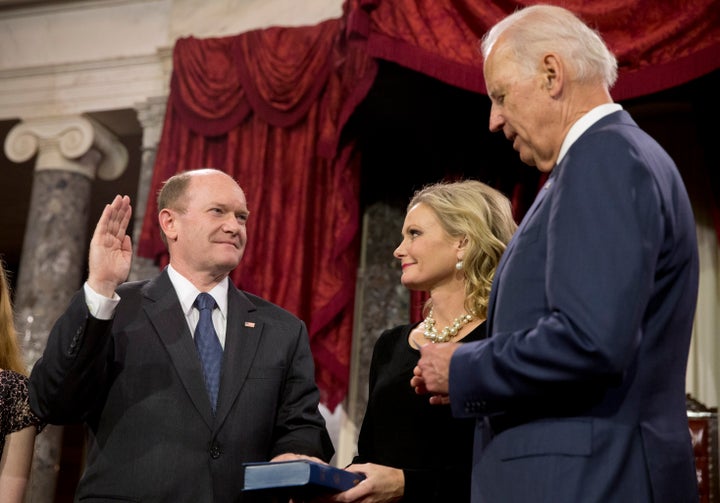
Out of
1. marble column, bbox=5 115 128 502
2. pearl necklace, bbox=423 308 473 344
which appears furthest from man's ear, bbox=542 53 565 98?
marble column, bbox=5 115 128 502

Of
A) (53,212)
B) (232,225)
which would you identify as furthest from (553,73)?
(53,212)

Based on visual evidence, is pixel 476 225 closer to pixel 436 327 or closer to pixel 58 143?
pixel 436 327

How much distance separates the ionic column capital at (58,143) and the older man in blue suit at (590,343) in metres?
5.16

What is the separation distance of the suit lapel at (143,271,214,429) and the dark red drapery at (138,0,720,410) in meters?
1.92

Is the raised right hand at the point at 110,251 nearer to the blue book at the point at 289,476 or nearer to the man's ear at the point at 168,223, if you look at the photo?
the man's ear at the point at 168,223

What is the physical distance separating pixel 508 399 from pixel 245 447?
1160 millimetres

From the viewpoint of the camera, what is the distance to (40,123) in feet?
20.7

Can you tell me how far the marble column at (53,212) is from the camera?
19.4 ft

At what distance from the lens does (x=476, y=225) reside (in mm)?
2639

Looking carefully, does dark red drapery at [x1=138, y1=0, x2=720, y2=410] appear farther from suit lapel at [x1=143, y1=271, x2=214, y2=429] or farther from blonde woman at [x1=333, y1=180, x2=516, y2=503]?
suit lapel at [x1=143, y1=271, x2=214, y2=429]

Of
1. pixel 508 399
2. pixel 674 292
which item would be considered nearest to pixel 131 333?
pixel 508 399

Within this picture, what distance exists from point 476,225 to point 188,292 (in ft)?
2.99

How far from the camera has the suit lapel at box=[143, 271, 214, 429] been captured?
2449 mm

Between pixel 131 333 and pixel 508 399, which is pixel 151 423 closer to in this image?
pixel 131 333
